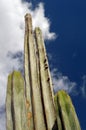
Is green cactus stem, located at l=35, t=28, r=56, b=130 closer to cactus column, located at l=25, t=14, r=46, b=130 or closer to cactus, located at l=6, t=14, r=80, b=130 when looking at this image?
cactus, located at l=6, t=14, r=80, b=130

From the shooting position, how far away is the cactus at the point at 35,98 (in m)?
8.65

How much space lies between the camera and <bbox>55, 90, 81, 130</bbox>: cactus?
842 cm

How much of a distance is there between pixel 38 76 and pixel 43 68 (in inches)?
12.9

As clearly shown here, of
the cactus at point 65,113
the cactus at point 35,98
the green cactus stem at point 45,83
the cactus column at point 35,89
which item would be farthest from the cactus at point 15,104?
the green cactus stem at point 45,83

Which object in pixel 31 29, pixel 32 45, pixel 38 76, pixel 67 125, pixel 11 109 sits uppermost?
pixel 31 29

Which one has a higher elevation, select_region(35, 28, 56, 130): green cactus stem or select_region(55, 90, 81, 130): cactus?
select_region(35, 28, 56, 130): green cactus stem

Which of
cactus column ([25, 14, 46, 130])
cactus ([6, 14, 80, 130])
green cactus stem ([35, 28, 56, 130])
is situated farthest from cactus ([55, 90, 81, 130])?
cactus column ([25, 14, 46, 130])

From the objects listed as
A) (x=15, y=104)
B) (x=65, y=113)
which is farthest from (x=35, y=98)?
(x=65, y=113)

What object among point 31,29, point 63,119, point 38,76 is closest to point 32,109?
point 38,76

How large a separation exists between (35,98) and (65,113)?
1752 mm

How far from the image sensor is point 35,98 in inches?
401

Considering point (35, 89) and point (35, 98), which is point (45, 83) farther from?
point (35, 98)

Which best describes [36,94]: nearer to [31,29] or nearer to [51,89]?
[51,89]

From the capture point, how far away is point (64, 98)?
355 inches
